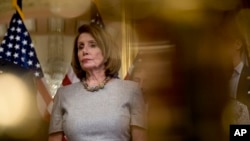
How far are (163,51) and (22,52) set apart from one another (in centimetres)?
46

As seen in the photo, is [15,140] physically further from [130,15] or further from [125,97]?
[130,15]

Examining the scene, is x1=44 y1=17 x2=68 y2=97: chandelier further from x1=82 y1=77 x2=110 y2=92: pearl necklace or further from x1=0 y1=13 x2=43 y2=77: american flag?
x1=82 y1=77 x2=110 y2=92: pearl necklace

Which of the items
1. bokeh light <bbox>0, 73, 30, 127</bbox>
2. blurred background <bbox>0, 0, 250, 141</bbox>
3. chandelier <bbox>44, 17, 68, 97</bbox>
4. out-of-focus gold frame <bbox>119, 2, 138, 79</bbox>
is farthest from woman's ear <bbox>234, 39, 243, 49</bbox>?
bokeh light <bbox>0, 73, 30, 127</bbox>

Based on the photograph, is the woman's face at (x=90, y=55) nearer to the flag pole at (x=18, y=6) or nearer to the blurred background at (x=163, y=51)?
the blurred background at (x=163, y=51)

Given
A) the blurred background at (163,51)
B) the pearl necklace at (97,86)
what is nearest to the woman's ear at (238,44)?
the blurred background at (163,51)

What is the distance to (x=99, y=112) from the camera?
1.35 metres

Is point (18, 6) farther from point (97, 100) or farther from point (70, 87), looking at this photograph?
point (97, 100)

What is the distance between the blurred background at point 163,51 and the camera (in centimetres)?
144

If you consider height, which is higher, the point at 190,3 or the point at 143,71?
the point at 190,3

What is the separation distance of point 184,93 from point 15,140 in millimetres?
553

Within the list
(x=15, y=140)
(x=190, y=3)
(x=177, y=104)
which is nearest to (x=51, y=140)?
(x=15, y=140)

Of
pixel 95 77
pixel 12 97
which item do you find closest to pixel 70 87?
pixel 95 77

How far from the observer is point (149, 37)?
1.51 metres

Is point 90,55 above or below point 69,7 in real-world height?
below
